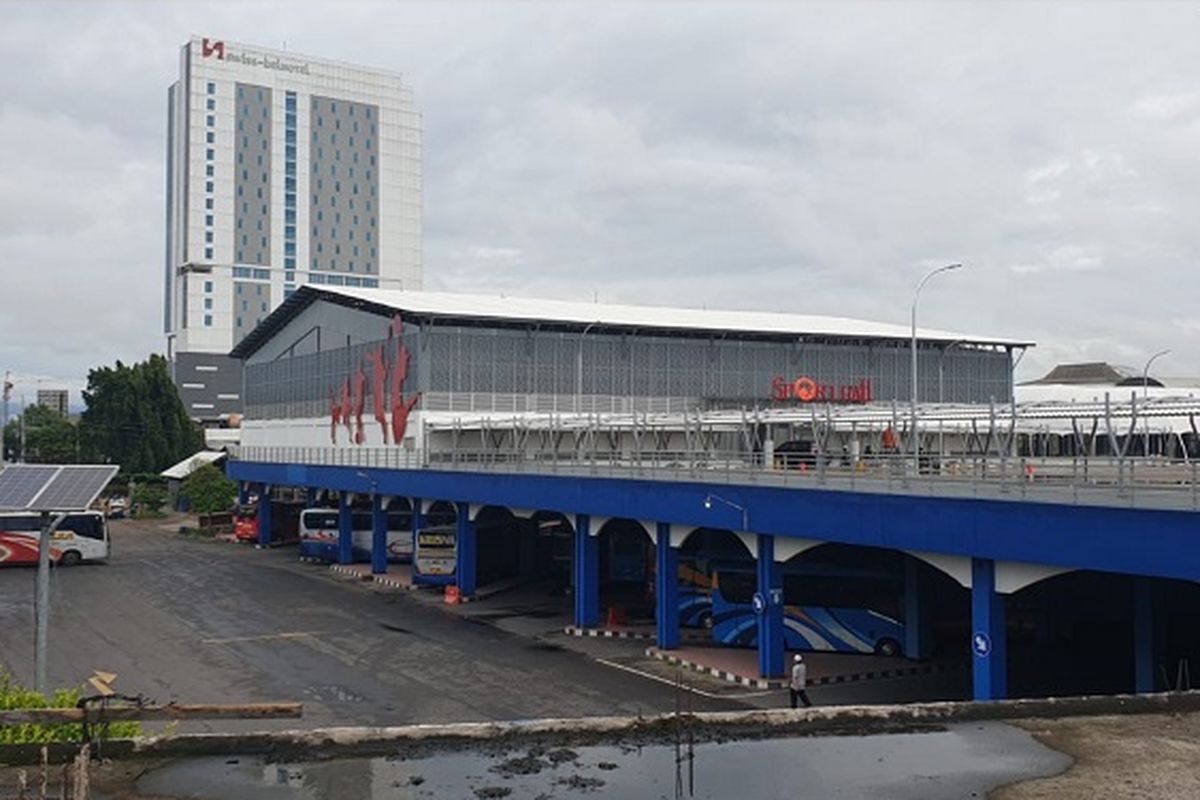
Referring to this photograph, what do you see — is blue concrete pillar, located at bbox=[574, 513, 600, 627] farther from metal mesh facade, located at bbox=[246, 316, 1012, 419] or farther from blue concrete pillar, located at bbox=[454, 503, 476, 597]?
metal mesh facade, located at bbox=[246, 316, 1012, 419]

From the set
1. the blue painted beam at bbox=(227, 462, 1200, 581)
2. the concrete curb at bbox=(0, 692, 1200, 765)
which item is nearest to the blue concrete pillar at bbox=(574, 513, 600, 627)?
the blue painted beam at bbox=(227, 462, 1200, 581)

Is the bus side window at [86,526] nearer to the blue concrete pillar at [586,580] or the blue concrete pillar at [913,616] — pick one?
the blue concrete pillar at [586,580]

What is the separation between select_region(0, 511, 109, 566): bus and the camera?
51.8 meters

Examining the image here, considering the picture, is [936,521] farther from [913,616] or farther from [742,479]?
[913,616]

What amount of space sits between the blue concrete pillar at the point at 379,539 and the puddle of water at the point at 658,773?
36002 millimetres

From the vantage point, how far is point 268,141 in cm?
15300

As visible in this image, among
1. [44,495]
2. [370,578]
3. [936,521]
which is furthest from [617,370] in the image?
[44,495]

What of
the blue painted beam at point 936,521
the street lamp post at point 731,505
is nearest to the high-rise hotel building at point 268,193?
the blue painted beam at point 936,521

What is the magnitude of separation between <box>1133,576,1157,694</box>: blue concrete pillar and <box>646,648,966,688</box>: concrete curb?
7.21m

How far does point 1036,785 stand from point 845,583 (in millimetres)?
17021

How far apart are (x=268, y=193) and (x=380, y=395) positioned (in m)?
107

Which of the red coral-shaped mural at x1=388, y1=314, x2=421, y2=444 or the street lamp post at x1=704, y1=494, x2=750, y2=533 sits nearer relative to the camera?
the street lamp post at x1=704, y1=494, x2=750, y2=533

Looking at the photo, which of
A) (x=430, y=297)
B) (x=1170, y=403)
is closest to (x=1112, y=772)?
(x=1170, y=403)

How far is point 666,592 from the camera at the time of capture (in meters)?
31.2
